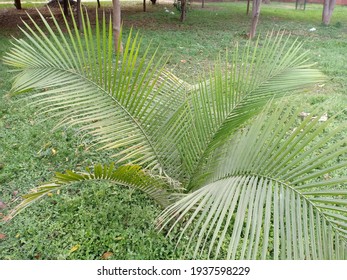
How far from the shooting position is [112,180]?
1628 mm

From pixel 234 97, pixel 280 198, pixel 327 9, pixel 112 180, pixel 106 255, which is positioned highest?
pixel 327 9

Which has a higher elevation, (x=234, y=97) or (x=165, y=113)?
(x=234, y=97)

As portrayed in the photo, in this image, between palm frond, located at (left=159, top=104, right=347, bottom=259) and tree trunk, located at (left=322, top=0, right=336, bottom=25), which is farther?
Answer: tree trunk, located at (left=322, top=0, right=336, bottom=25)

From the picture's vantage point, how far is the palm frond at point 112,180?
1.31 metres

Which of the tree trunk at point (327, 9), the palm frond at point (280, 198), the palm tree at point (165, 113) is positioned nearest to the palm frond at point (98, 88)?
the palm tree at point (165, 113)

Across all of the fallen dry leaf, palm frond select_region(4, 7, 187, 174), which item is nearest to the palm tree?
palm frond select_region(4, 7, 187, 174)

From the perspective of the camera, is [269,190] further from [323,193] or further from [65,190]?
[65,190]

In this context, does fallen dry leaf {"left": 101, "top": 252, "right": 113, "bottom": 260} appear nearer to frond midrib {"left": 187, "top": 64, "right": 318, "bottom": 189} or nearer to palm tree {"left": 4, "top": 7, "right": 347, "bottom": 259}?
palm tree {"left": 4, "top": 7, "right": 347, "bottom": 259}

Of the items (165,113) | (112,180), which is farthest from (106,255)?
(165,113)

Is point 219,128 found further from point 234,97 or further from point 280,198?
point 280,198

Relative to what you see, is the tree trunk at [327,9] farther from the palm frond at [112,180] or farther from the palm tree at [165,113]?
the palm frond at [112,180]

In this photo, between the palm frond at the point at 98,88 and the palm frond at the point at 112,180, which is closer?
the palm frond at the point at 112,180

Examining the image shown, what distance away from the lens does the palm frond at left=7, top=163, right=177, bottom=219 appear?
131 cm

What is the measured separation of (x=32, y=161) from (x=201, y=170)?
1.58m
